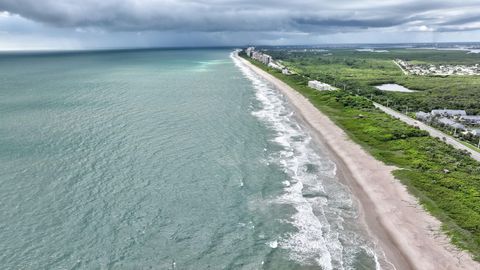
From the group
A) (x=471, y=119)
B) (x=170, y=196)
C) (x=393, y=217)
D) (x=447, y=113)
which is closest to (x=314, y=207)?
(x=393, y=217)

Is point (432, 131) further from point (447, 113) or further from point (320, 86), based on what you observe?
point (320, 86)

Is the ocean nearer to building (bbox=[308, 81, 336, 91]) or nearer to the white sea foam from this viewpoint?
the white sea foam

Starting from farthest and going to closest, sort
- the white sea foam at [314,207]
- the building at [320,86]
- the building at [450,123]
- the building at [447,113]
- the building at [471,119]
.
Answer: the building at [320,86]
the building at [447,113]
the building at [471,119]
the building at [450,123]
the white sea foam at [314,207]

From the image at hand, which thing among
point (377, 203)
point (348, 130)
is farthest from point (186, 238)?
point (348, 130)

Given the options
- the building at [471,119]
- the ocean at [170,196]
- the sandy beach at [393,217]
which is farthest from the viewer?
the building at [471,119]

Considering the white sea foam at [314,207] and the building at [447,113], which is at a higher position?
the building at [447,113]

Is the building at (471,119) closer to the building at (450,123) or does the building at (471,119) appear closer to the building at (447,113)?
the building at (447,113)

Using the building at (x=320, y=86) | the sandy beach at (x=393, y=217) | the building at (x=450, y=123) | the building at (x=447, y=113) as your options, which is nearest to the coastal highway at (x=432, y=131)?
the building at (x=450, y=123)
